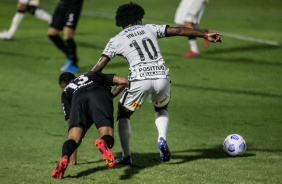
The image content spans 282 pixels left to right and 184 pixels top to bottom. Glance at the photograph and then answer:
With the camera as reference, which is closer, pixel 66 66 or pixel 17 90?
pixel 17 90

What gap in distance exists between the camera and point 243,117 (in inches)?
559

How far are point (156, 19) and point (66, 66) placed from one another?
345 inches

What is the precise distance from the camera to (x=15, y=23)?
854 inches

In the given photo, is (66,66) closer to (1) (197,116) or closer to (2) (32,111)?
(2) (32,111)

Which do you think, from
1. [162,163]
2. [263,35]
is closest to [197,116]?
[162,163]

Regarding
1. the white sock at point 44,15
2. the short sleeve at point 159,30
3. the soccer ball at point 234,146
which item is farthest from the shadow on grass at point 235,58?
the short sleeve at point 159,30

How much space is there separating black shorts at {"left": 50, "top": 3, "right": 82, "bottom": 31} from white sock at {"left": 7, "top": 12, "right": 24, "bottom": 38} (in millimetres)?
3284

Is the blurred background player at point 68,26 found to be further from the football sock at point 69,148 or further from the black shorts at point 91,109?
the football sock at point 69,148

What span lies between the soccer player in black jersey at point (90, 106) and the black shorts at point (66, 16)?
8.61m

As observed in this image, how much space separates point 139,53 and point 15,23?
1251cm

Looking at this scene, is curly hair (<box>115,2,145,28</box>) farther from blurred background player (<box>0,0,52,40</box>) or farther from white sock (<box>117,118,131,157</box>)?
blurred background player (<box>0,0,52,40</box>)

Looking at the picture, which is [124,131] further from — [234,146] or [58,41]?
[58,41]

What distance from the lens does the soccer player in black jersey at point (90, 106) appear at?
9.15 m

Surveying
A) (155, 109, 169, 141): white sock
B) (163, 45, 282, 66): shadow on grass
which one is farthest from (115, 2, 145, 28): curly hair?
(163, 45, 282, 66): shadow on grass
